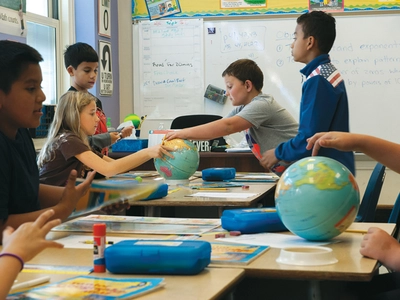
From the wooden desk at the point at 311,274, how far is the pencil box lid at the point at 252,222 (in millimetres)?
107

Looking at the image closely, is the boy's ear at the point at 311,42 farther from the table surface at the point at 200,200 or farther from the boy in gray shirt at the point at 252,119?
the table surface at the point at 200,200

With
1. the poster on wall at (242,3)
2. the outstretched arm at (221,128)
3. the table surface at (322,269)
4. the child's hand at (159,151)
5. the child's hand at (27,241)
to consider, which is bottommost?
the table surface at (322,269)

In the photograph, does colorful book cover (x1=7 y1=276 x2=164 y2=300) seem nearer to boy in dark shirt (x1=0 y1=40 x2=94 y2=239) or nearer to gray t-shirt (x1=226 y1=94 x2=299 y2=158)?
boy in dark shirt (x1=0 y1=40 x2=94 y2=239)

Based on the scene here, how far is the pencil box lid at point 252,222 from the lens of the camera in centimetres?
208

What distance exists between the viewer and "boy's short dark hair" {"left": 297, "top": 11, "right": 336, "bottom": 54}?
328 cm

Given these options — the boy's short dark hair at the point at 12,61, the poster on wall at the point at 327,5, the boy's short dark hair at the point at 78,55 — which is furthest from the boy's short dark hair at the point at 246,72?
the poster on wall at the point at 327,5

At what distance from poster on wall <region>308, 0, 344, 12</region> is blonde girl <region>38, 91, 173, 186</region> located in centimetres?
323

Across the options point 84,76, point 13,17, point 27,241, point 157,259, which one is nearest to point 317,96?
point 157,259

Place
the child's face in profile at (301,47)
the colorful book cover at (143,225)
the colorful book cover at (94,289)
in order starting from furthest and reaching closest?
the child's face in profile at (301,47)
the colorful book cover at (143,225)
the colorful book cover at (94,289)

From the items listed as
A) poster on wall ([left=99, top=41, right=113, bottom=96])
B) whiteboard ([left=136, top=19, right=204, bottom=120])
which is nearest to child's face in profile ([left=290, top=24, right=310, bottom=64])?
whiteboard ([left=136, top=19, right=204, bottom=120])

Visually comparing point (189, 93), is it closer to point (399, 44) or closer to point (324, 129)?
point (399, 44)

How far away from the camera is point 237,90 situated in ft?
13.3

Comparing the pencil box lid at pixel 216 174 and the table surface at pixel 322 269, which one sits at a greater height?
the pencil box lid at pixel 216 174

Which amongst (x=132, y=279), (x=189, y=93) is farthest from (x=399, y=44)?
(x=132, y=279)
